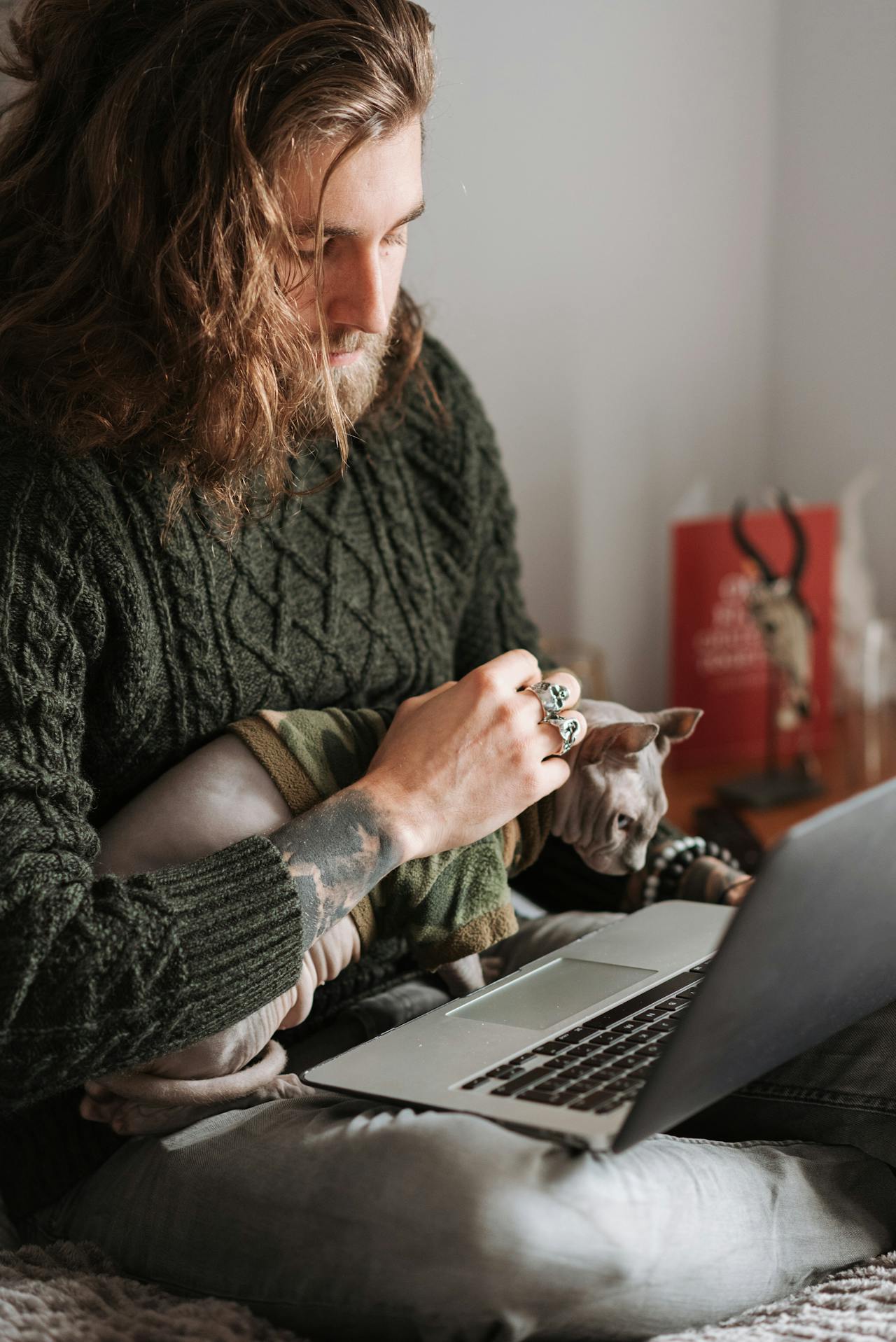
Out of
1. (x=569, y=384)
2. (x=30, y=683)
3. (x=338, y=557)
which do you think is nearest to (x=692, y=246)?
(x=569, y=384)

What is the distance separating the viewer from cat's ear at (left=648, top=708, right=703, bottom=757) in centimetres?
118

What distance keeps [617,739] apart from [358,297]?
1.41 ft

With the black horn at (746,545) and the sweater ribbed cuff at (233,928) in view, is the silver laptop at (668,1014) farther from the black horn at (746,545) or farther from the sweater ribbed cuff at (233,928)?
the black horn at (746,545)

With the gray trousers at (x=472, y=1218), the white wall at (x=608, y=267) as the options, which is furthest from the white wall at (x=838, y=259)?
the gray trousers at (x=472, y=1218)

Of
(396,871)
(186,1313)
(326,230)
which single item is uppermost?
(326,230)

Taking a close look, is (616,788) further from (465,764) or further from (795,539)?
(795,539)

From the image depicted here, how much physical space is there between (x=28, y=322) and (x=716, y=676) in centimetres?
150

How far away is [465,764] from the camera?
1.08m

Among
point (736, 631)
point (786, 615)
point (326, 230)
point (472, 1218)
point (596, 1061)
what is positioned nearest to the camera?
point (472, 1218)

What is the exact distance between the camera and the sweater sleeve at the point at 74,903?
0.91 meters

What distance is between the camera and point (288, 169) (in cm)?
102

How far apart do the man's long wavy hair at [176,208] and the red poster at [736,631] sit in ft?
3.94

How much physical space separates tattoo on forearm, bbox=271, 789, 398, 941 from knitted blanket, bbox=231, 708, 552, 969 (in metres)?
0.06

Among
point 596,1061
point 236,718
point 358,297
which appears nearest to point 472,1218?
point 596,1061
